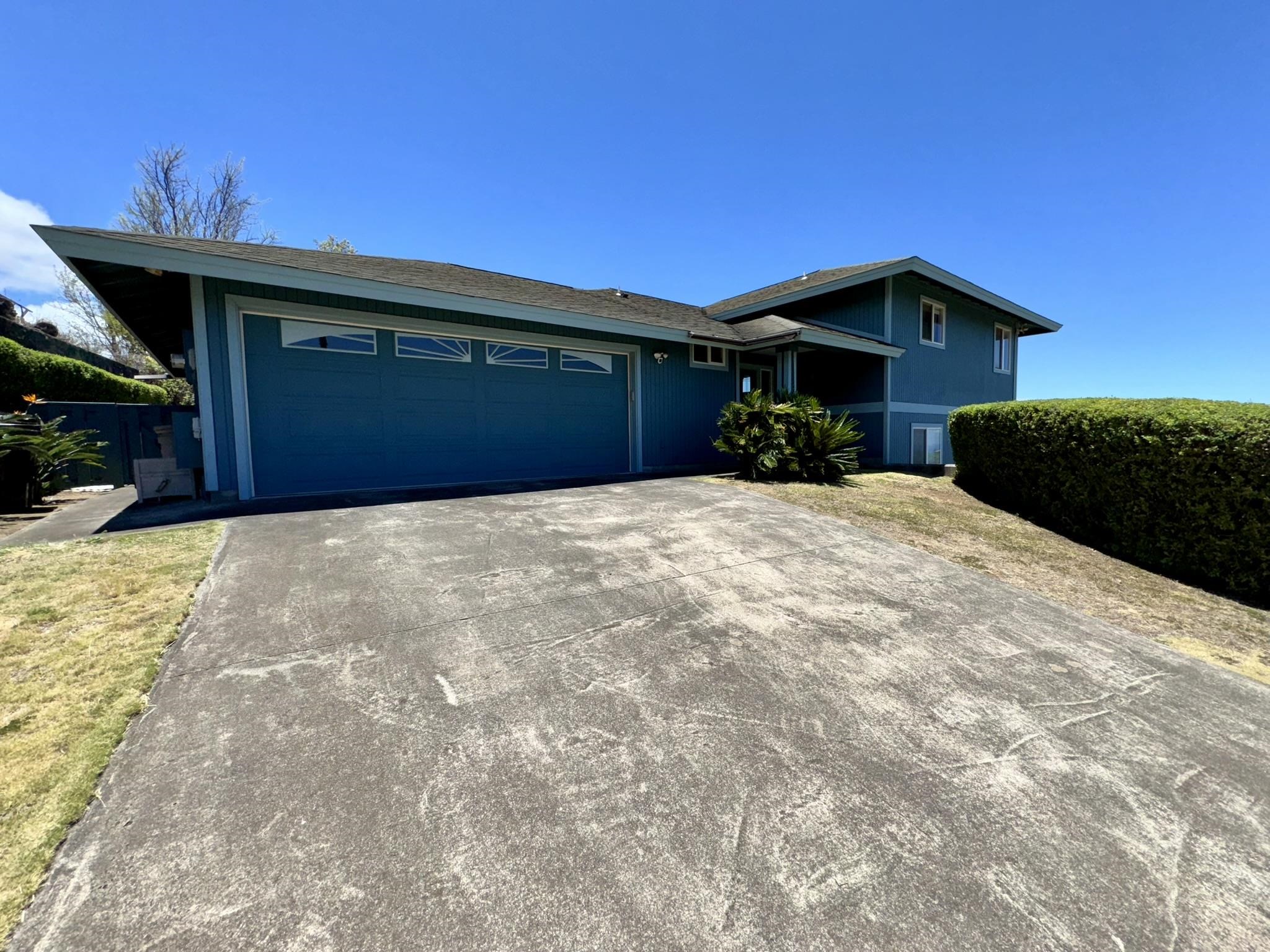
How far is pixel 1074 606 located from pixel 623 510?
420 cm

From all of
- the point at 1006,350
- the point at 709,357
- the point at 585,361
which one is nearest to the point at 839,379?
the point at 709,357

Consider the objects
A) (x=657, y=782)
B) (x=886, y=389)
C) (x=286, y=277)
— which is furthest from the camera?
(x=886, y=389)

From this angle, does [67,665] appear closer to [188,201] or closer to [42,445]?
[42,445]

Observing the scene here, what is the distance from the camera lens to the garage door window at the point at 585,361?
350 inches

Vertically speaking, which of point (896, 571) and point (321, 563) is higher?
point (321, 563)

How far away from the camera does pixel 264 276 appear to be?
19.2 ft

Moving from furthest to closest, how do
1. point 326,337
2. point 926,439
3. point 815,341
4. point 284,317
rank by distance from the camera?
point 926,439 → point 815,341 → point 326,337 → point 284,317

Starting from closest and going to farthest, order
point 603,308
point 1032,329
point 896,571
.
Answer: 1. point 896,571
2. point 603,308
3. point 1032,329

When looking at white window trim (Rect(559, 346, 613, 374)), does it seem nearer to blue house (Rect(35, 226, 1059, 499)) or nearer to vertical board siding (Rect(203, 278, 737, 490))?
blue house (Rect(35, 226, 1059, 499))

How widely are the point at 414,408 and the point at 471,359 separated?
116 centimetres

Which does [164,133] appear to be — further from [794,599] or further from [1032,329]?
[1032,329]

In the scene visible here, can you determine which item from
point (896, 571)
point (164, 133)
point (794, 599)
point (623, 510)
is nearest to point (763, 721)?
point (794, 599)

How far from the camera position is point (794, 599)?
3.61 m

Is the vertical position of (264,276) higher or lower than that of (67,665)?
higher
